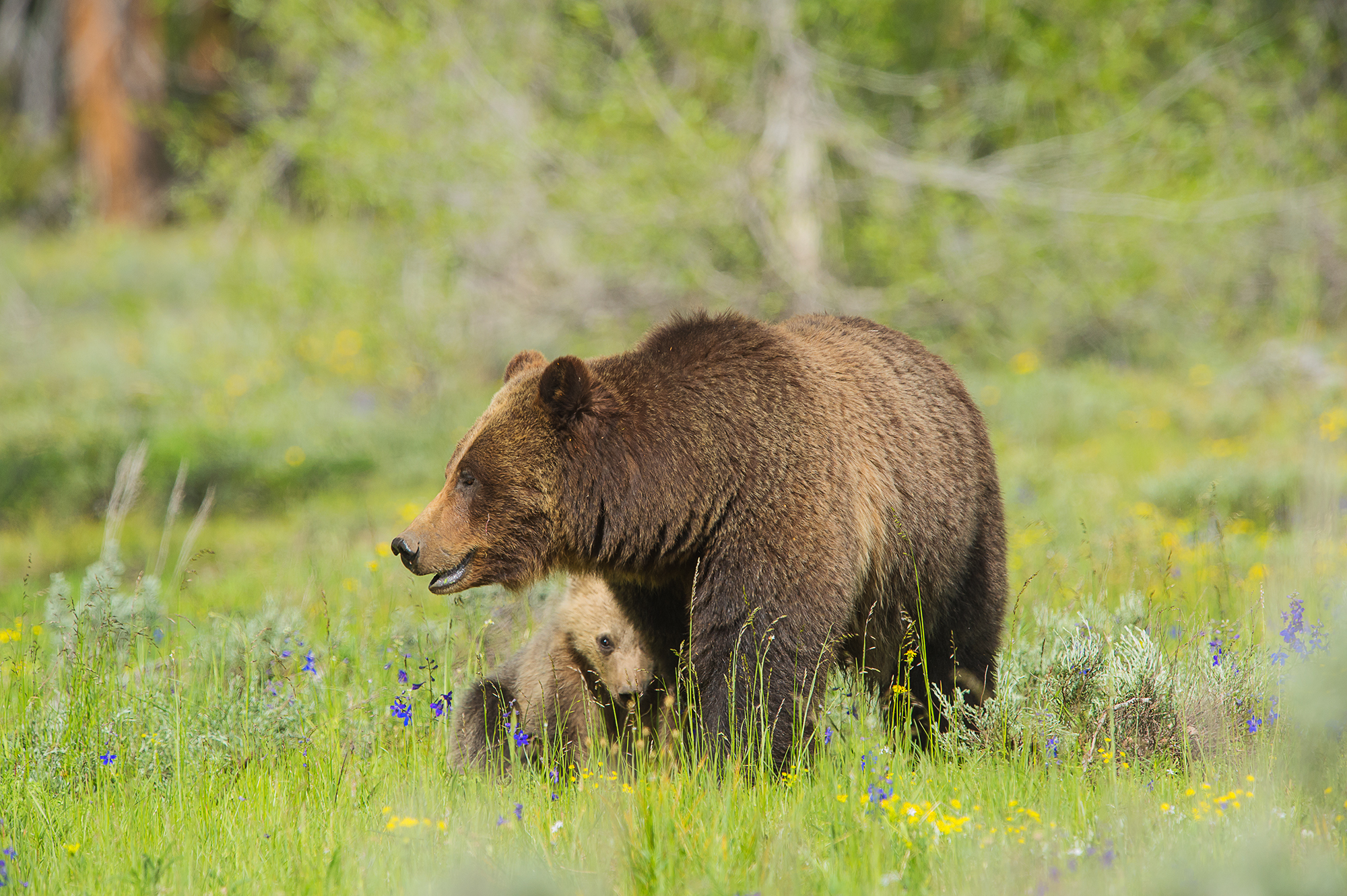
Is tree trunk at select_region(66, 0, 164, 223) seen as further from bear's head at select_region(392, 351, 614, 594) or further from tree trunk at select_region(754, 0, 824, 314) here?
bear's head at select_region(392, 351, 614, 594)

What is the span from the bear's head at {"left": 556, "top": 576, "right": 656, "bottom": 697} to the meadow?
319 mm

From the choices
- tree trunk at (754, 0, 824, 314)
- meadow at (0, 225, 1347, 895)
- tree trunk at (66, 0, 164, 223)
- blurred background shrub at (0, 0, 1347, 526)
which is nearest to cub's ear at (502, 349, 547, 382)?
meadow at (0, 225, 1347, 895)

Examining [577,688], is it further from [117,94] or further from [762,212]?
[117,94]

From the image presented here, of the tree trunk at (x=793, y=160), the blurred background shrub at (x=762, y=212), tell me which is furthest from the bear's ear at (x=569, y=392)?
the tree trunk at (x=793, y=160)

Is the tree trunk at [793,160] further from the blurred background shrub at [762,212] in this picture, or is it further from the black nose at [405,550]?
the black nose at [405,550]

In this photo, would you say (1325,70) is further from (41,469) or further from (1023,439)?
(41,469)

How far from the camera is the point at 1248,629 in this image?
4539 millimetres

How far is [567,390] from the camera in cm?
395

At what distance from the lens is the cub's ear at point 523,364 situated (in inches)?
179

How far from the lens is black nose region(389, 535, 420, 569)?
3.89m

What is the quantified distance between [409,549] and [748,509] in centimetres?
114

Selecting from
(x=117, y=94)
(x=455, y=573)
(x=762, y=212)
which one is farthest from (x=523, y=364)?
(x=117, y=94)

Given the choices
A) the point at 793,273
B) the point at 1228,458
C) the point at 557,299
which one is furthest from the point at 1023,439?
→ the point at 557,299

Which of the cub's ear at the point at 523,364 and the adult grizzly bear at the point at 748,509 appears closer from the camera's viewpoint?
the adult grizzly bear at the point at 748,509
